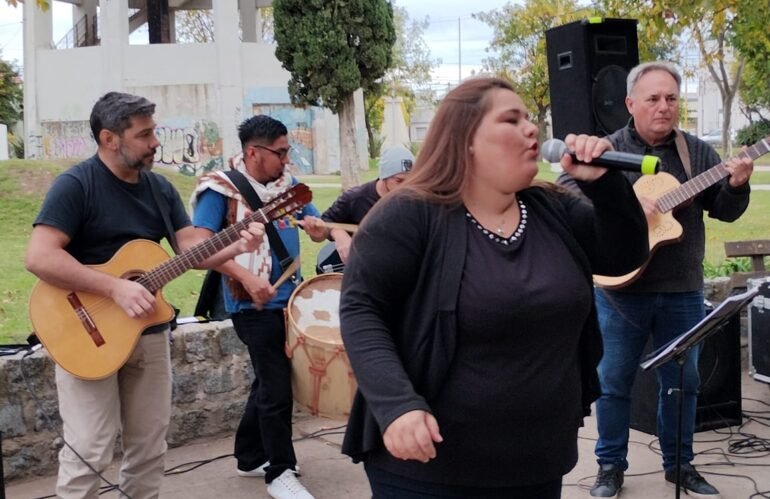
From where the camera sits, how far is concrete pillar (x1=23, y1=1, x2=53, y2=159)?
3148 centimetres

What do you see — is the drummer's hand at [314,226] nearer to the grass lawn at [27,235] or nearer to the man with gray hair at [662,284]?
the man with gray hair at [662,284]

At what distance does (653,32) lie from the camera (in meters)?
9.12

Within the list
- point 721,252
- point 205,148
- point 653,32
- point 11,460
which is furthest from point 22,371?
point 205,148

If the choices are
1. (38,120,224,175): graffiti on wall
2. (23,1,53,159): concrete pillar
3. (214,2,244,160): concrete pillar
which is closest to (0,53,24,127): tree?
(23,1,53,159): concrete pillar

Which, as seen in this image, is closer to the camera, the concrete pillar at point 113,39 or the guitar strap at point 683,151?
the guitar strap at point 683,151

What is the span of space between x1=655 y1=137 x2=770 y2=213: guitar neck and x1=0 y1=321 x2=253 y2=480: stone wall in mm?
2943

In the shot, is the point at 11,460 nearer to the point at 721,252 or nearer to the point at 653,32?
the point at 653,32

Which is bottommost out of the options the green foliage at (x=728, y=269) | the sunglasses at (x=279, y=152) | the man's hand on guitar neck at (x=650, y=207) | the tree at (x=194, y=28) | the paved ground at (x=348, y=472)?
the paved ground at (x=348, y=472)

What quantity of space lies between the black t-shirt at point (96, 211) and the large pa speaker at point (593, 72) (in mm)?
3537

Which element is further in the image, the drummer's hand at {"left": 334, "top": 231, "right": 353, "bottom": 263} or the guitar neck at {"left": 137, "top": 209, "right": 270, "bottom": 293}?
the drummer's hand at {"left": 334, "top": 231, "right": 353, "bottom": 263}

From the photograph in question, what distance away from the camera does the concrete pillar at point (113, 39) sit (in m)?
31.0

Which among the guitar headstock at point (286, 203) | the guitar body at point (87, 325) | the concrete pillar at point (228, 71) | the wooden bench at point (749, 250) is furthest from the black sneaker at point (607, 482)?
the concrete pillar at point (228, 71)

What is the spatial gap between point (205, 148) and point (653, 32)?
25.2 m

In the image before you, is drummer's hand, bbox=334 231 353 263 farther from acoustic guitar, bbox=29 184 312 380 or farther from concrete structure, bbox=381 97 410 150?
concrete structure, bbox=381 97 410 150
